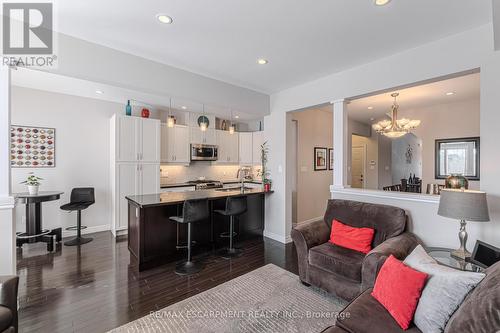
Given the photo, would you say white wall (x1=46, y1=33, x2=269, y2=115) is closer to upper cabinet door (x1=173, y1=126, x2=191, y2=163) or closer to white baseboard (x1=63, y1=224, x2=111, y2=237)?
upper cabinet door (x1=173, y1=126, x2=191, y2=163)

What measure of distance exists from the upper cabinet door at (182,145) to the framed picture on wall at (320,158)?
3160mm

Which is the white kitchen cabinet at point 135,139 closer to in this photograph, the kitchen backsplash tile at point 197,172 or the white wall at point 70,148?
the white wall at point 70,148

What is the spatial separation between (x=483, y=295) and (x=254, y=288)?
202cm

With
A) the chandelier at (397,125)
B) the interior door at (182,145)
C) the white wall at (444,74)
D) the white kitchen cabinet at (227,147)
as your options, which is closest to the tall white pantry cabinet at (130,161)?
the interior door at (182,145)

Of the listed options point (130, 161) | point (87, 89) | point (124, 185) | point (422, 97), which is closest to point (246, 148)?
point (130, 161)

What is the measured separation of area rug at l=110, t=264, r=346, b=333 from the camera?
202cm

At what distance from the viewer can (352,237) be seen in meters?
2.65

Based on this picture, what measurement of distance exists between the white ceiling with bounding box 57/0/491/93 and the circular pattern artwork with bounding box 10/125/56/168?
8.96ft

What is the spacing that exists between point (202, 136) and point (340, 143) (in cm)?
373

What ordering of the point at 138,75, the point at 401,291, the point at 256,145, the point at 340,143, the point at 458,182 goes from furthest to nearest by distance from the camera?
the point at 256,145 < the point at 340,143 < the point at 138,75 < the point at 458,182 < the point at 401,291

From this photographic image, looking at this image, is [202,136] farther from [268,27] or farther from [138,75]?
[268,27]

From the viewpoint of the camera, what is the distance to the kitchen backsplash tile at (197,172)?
5906 mm

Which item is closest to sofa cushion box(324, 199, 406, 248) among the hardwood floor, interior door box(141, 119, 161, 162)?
the hardwood floor

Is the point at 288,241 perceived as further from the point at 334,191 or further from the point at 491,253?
the point at 491,253
